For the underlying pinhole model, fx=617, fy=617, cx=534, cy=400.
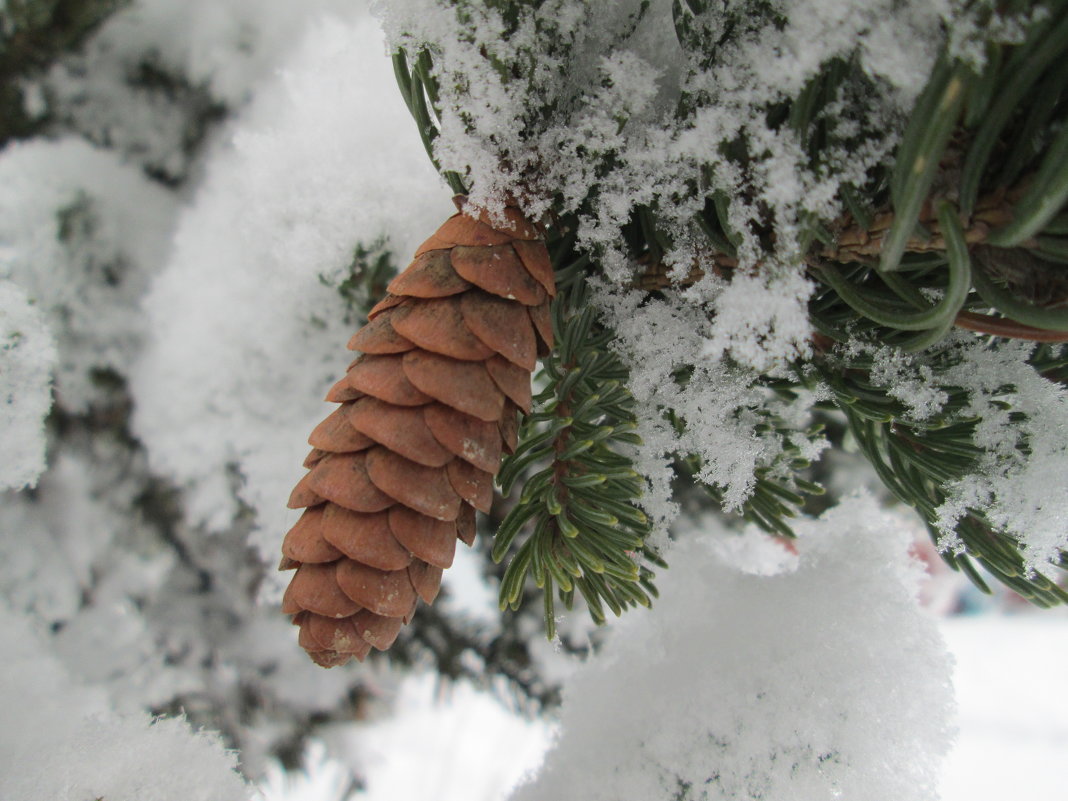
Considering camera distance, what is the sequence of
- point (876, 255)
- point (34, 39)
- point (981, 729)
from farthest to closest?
point (981, 729) → point (34, 39) → point (876, 255)

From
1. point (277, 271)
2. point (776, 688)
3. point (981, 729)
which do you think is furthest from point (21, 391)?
point (981, 729)

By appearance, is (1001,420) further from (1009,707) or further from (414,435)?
(1009,707)

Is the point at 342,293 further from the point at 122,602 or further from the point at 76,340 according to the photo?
the point at 122,602

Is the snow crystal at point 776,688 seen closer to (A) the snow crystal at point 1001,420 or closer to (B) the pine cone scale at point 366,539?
(A) the snow crystal at point 1001,420

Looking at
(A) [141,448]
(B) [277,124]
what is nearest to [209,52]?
(B) [277,124]

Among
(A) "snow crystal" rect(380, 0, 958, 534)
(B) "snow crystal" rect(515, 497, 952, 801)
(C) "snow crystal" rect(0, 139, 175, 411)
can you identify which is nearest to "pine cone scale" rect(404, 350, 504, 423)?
(A) "snow crystal" rect(380, 0, 958, 534)

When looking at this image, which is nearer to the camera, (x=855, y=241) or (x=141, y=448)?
(x=855, y=241)
